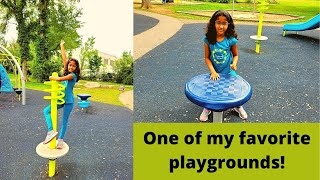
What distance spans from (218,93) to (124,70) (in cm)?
506

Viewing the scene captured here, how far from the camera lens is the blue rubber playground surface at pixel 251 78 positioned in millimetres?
2227

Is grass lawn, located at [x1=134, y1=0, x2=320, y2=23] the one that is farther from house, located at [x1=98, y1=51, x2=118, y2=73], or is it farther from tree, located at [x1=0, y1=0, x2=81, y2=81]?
tree, located at [x1=0, y1=0, x2=81, y2=81]

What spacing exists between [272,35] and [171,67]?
7.81 feet

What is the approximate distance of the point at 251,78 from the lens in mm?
2953

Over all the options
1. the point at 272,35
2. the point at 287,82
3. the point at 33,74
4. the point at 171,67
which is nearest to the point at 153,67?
the point at 171,67

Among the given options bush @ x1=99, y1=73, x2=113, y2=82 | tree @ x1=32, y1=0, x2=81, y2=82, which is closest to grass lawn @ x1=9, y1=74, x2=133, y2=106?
bush @ x1=99, y1=73, x2=113, y2=82

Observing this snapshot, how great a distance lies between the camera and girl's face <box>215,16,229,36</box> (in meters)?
1.86

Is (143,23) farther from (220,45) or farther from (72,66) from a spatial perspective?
(72,66)

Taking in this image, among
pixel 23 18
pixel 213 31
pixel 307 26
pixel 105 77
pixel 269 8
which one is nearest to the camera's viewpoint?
pixel 213 31

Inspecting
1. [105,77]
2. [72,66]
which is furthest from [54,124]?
[105,77]

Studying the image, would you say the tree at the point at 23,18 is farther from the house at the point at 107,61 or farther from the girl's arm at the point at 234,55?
the girl's arm at the point at 234,55

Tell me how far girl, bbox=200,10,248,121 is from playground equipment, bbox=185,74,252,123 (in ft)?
0.23

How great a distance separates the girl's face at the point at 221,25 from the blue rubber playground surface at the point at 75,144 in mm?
948

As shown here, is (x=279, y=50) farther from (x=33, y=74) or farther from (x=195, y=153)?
(x=33, y=74)
